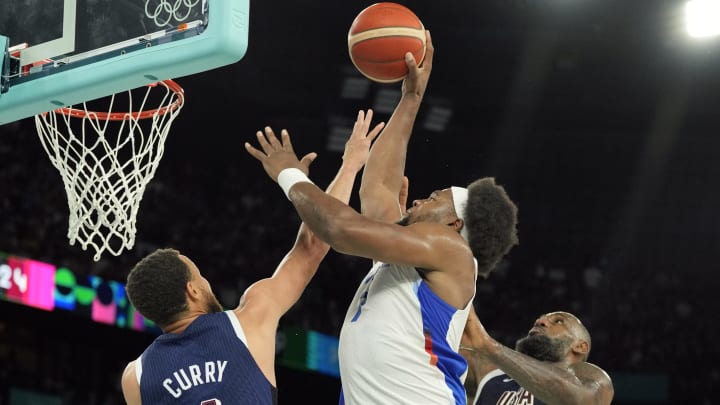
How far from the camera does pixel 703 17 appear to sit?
8078 millimetres

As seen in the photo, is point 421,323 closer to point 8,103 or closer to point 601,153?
point 8,103

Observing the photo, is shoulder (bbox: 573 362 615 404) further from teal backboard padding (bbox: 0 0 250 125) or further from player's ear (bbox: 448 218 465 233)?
teal backboard padding (bbox: 0 0 250 125)

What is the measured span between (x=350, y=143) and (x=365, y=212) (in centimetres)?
36

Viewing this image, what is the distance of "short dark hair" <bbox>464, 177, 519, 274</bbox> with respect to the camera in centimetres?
288

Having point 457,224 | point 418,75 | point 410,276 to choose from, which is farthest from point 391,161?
point 410,276

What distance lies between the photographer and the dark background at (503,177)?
9.79 metres

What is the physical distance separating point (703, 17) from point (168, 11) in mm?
6283

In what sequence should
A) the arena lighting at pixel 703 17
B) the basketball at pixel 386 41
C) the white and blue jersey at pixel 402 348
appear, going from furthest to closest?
the arena lighting at pixel 703 17 → the basketball at pixel 386 41 → the white and blue jersey at pixel 402 348

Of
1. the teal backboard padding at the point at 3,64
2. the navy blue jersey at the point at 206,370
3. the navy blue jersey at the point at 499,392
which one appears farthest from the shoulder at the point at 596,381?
the teal backboard padding at the point at 3,64

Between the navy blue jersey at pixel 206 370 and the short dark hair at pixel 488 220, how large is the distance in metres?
0.80

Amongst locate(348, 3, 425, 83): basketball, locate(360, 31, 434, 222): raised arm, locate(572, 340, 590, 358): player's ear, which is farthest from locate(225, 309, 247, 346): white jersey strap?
locate(572, 340, 590, 358): player's ear

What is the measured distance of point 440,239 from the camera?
8.71 ft

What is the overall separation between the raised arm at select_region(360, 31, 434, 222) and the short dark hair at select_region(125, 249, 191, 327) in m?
0.77

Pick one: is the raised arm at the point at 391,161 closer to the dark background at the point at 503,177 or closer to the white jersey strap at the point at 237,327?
the white jersey strap at the point at 237,327
